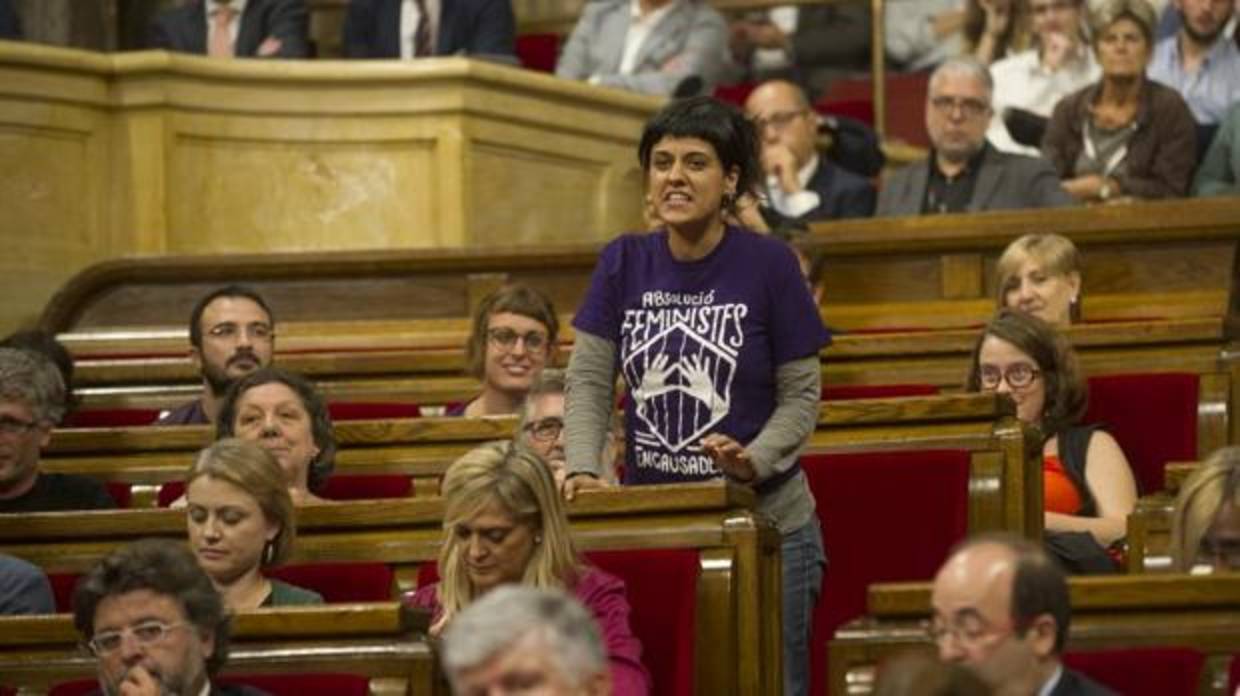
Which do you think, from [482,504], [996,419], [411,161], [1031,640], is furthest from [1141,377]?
[411,161]

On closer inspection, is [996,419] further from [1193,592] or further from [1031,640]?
[1031,640]

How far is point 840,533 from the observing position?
4520mm

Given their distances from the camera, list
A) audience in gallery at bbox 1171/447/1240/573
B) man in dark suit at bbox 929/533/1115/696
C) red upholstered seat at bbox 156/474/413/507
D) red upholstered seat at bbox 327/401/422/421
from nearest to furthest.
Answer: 1. man in dark suit at bbox 929/533/1115/696
2. audience in gallery at bbox 1171/447/1240/573
3. red upholstered seat at bbox 156/474/413/507
4. red upholstered seat at bbox 327/401/422/421

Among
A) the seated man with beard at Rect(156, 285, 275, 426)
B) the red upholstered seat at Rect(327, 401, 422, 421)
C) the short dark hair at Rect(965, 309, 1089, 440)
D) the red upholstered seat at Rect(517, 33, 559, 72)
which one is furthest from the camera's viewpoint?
the red upholstered seat at Rect(517, 33, 559, 72)

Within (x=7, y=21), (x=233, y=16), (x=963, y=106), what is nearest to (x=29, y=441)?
(x=963, y=106)

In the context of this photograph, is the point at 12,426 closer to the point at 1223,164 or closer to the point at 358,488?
the point at 358,488

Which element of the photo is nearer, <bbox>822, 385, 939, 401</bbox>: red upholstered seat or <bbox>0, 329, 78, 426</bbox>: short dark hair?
<bbox>822, 385, 939, 401</bbox>: red upholstered seat

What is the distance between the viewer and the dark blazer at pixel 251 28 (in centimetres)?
798

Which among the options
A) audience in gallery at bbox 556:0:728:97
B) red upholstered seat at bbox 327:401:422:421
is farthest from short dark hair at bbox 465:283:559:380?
audience in gallery at bbox 556:0:728:97

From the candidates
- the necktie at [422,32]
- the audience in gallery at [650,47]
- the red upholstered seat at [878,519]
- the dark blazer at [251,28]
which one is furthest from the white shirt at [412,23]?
the red upholstered seat at [878,519]

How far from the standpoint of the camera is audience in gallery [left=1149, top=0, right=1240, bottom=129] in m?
7.10

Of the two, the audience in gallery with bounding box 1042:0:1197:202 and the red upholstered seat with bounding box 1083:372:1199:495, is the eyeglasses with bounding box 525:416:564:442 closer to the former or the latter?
the red upholstered seat with bounding box 1083:372:1199:495

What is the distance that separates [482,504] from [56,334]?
10.9ft

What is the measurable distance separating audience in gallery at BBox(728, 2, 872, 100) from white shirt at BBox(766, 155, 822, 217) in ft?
5.53
